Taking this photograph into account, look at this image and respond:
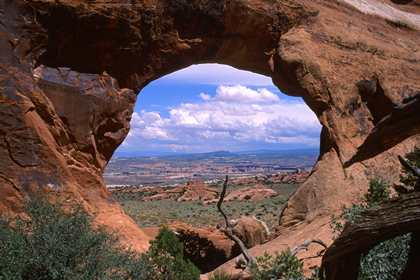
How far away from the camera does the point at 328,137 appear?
11891mm

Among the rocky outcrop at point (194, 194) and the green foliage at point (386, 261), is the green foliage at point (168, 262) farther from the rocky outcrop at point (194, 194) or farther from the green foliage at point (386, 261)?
the rocky outcrop at point (194, 194)

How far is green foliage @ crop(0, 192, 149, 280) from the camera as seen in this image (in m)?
5.19

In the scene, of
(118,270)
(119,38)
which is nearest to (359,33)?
(119,38)

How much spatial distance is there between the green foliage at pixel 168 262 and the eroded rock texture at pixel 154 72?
1085 mm

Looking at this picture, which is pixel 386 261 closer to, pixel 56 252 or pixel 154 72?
pixel 56 252

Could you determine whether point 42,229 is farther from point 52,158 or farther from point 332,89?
point 332,89

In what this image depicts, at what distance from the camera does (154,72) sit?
12.5m

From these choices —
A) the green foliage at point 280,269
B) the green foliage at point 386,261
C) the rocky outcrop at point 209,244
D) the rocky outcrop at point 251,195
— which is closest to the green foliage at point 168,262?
the green foliage at point 280,269

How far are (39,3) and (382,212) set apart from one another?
30.4 ft

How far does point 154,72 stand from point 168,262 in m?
6.91

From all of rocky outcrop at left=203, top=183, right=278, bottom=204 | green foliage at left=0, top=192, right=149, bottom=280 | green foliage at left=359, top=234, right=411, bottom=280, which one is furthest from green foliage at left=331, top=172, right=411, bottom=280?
rocky outcrop at left=203, top=183, right=278, bottom=204

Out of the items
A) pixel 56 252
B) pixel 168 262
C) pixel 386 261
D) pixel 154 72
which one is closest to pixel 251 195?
pixel 154 72

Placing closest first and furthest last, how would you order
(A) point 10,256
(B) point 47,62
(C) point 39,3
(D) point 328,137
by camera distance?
(A) point 10,256 < (C) point 39,3 < (B) point 47,62 < (D) point 328,137

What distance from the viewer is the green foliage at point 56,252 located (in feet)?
17.0
